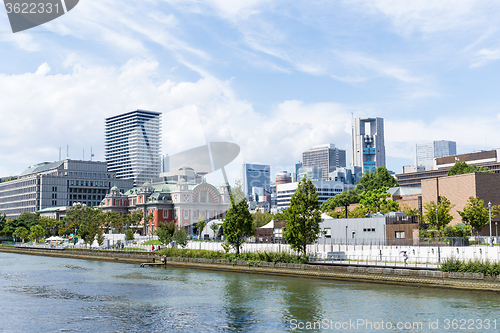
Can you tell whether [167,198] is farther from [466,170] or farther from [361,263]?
[361,263]

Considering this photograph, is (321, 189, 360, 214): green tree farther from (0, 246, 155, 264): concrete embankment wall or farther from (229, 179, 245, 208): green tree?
(229, 179, 245, 208): green tree

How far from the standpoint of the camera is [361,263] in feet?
217

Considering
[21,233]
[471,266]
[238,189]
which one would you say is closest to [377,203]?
[471,266]

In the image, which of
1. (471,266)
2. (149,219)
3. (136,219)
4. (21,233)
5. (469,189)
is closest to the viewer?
(471,266)

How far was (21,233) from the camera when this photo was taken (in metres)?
177

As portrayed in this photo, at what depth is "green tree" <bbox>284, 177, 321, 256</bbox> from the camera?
7219cm

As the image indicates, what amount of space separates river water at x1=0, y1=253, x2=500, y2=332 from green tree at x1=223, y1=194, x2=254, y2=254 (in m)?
16.9

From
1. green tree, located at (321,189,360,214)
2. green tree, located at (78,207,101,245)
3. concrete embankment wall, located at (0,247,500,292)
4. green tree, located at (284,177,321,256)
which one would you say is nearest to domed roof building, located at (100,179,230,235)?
green tree, located at (78,207,101,245)

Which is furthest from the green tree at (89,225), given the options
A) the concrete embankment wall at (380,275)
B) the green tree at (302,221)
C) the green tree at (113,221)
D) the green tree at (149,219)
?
the green tree at (302,221)

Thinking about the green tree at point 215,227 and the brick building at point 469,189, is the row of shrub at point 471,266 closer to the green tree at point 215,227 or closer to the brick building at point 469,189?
the brick building at point 469,189

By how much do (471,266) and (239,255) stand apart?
1490 inches

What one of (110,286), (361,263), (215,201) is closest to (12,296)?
(110,286)

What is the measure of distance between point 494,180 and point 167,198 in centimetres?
10815

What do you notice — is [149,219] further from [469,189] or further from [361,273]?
[361,273]
